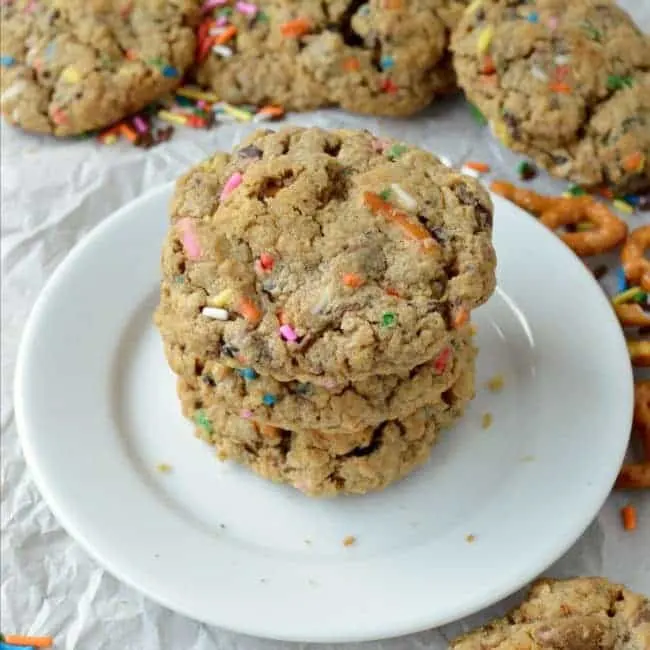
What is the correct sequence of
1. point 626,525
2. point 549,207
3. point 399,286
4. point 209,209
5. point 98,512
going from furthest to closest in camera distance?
point 549,207 < point 626,525 < point 98,512 < point 209,209 < point 399,286

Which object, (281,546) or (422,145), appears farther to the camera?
(422,145)

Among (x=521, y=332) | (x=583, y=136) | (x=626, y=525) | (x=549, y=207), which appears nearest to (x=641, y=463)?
(x=626, y=525)

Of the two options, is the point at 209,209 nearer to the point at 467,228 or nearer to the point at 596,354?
the point at 467,228

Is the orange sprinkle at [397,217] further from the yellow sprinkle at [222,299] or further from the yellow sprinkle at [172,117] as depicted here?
the yellow sprinkle at [172,117]

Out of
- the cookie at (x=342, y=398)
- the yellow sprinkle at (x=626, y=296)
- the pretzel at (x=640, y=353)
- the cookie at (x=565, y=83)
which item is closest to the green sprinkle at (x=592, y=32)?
the cookie at (x=565, y=83)

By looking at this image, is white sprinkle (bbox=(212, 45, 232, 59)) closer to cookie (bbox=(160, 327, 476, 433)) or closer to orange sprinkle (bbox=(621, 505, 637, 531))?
cookie (bbox=(160, 327, 476, 433))

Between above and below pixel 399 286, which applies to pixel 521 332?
below

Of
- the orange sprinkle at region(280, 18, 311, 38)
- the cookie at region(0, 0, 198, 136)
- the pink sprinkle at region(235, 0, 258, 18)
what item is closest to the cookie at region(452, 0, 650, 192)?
the orange sprinkle at region(280, 18, 311, 38)

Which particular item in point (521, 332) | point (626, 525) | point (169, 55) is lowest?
point (626, 525)
